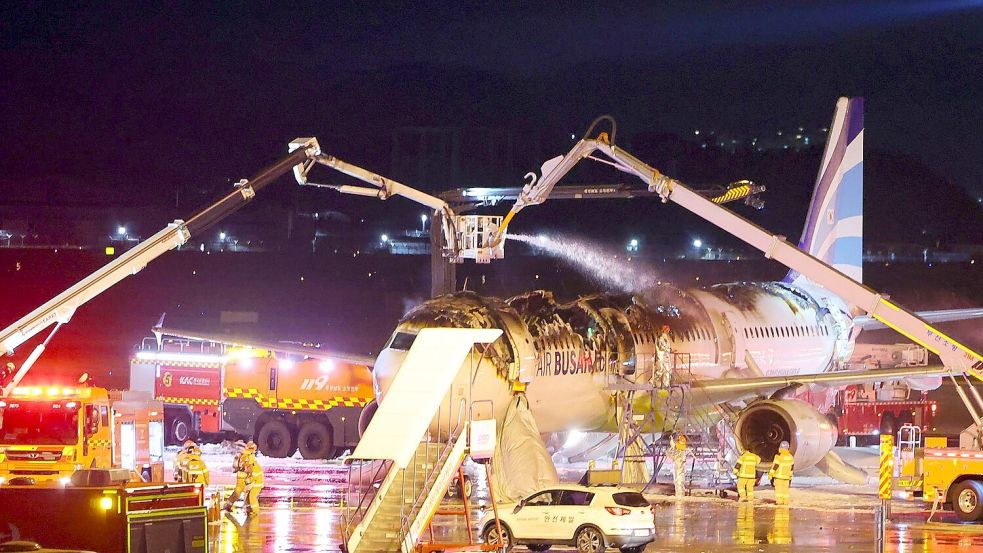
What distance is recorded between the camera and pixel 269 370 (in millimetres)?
38812

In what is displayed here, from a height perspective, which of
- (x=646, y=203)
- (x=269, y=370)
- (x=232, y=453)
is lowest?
(x=232, y=453)

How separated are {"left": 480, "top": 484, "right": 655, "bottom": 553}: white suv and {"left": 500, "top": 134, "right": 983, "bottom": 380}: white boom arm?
A: 7.46m

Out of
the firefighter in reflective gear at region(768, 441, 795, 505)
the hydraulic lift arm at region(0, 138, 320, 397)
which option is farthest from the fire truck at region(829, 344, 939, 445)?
the hydraulic lift arm at region(0, 138, 320, 397)

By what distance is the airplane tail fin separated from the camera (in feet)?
129

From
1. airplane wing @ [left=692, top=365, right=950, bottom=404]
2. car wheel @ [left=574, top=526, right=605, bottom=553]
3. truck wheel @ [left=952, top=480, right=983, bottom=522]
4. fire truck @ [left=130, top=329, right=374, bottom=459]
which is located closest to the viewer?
car wheel @ [left=574, top=526, right=605, bottom=553]

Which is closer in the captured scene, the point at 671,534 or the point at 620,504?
the point at 620,504

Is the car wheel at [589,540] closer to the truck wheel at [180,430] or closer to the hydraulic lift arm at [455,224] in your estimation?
the hydraulic lift arm at [455,224]

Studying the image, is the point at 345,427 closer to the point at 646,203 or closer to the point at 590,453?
the point at 590,453

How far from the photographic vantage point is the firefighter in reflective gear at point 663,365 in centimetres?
3112

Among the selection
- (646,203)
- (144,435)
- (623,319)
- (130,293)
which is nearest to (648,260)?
(646,203)

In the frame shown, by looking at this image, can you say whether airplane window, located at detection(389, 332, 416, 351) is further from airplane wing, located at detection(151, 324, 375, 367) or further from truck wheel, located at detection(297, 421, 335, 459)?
truck wheel, located at detection(297, 421, 335, 459)

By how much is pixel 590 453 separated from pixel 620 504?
14.3 metres

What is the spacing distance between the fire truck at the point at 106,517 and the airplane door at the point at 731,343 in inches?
760

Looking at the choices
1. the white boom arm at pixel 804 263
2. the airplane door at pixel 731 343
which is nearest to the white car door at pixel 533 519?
the white boom arm at pixel 804 263
